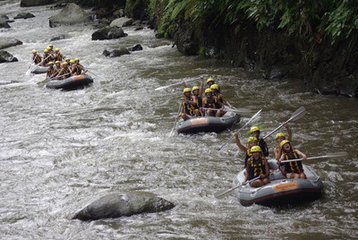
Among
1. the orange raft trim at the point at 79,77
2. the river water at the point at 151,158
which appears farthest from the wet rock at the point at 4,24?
the orange raft trim at the point at 79,77

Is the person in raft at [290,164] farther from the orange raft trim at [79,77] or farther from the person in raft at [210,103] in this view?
the orange raft trim at [79,77]

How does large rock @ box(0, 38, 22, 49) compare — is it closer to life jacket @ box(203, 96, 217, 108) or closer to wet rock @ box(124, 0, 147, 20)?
wet rock @ box(124, 0, 147, 20)

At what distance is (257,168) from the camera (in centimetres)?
816

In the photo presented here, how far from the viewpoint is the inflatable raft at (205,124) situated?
11.6 metres

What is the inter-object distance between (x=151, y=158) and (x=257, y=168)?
295 centimetres

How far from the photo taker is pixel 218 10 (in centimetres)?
1692

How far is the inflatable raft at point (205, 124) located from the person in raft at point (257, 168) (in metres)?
3.46

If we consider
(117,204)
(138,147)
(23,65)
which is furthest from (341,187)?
(23,65)

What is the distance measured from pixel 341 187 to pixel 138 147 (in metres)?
4.47

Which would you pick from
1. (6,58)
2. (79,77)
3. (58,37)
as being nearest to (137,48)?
(79,77)

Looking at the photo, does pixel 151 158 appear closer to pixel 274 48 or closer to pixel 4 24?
pixel 274 48

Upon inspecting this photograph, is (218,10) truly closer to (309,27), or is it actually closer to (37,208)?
(309,27)

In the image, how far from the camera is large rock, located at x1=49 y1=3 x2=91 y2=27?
31.0 meters

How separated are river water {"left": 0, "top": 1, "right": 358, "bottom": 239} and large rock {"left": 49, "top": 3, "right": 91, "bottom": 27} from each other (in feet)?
41.8
